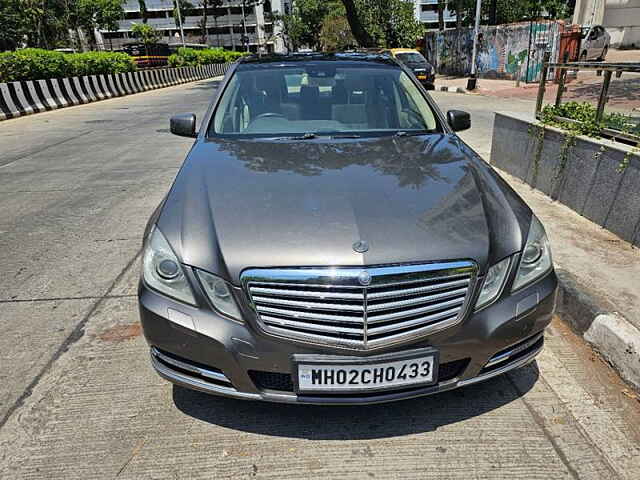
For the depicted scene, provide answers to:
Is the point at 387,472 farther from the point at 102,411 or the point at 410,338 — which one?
the point at 102,411

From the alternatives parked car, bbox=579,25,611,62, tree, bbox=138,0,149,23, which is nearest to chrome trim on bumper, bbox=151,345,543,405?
parked car, bbox=579,25,611,62

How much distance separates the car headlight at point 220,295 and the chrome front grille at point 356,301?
8cm

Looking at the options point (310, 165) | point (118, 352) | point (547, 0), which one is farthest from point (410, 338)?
point (547, 0)

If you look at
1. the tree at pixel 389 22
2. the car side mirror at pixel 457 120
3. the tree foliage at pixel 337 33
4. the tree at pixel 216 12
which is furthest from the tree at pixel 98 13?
the car side mirror at pixel 457 120

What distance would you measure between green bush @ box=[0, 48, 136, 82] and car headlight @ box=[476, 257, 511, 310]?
1625cm

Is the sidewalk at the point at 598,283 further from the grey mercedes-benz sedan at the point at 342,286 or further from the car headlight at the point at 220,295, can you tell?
the car headlight at the point at 220,295

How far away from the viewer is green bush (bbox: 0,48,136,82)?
47.0ft

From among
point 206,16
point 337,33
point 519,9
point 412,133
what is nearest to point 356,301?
point 412,133

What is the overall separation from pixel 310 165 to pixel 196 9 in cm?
9643

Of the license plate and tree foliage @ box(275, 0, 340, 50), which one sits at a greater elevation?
tree foliage @ box(275, 0, 340, 50)

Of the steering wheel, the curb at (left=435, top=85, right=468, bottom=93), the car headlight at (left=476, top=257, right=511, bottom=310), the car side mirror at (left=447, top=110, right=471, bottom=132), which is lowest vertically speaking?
the curb at (left=435, top=85, right=468, bottom=93)

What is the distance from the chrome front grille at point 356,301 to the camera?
187 centimetres

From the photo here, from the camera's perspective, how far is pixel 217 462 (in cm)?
209

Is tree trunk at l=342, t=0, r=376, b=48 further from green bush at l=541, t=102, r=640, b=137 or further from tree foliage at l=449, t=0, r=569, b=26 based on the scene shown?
tree foliage at l=449, t=0, r=569, b=26
